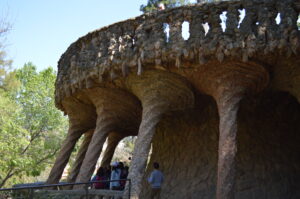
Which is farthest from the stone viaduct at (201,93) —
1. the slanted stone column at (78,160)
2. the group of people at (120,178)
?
the slanted stone column at (78,160)

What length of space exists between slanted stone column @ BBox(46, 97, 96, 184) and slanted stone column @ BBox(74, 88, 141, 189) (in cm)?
118

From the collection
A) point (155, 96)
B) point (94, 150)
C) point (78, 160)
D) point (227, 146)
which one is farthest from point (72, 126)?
point (227, 146)

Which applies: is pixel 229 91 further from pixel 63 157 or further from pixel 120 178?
pixel 63 157

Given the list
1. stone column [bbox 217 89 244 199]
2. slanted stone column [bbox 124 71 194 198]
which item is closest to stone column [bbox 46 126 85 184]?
slanted stone column [bbox 124 71 194 198]

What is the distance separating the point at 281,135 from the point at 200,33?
3.82m

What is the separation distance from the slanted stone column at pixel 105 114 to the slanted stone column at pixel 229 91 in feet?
8.26

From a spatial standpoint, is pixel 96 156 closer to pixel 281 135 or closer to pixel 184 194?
pixel 184 194

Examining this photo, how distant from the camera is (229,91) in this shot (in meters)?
6.93

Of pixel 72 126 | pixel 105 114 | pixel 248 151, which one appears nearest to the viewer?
pixel 248 151

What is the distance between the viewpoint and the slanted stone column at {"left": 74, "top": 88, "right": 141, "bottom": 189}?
8.52 metres

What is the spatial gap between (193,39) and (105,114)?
11.4 ft

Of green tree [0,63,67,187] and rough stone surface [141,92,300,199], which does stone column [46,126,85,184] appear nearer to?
rough stone surface [141,92,300,199]

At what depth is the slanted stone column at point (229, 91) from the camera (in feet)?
20.9

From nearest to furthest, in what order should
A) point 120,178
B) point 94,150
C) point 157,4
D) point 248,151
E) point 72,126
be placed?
point 120,178
point 248,151
point 94,150
point 72,126
point 157,4
